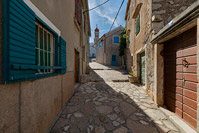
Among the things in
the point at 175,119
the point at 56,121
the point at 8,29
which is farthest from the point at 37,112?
the point at 175,119

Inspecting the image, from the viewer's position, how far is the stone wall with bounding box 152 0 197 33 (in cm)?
314

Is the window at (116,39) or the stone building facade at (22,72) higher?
the window at (116,39)

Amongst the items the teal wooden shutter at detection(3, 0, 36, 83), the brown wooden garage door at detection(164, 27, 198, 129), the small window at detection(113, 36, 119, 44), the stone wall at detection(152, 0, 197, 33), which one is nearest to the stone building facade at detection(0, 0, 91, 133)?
the teal wooden shutter at detection(3, 0, 36, 83)

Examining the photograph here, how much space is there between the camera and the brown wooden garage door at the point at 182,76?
6.49ft

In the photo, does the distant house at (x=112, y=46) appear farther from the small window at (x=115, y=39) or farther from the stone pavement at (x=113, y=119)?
the stone pavement at (x=113, y=119)

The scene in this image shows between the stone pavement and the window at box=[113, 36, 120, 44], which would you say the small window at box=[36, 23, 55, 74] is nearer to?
the stone pavement

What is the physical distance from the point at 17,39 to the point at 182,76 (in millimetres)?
3612

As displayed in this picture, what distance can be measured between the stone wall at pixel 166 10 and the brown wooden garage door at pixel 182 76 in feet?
2.83

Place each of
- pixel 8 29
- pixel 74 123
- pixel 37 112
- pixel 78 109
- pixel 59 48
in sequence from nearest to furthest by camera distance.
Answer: pixel 8 29 < pixel 37 112 < pixel 74 123 < pixel 59 48 < pixel 78 109

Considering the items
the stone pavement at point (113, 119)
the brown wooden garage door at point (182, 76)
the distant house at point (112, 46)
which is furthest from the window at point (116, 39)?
the stone pavement at point (113, 119)

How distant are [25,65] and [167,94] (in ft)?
13.0

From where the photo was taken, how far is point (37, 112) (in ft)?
5.23

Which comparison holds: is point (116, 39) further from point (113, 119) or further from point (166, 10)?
point (113, 119)

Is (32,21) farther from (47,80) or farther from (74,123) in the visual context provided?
(74,123)
